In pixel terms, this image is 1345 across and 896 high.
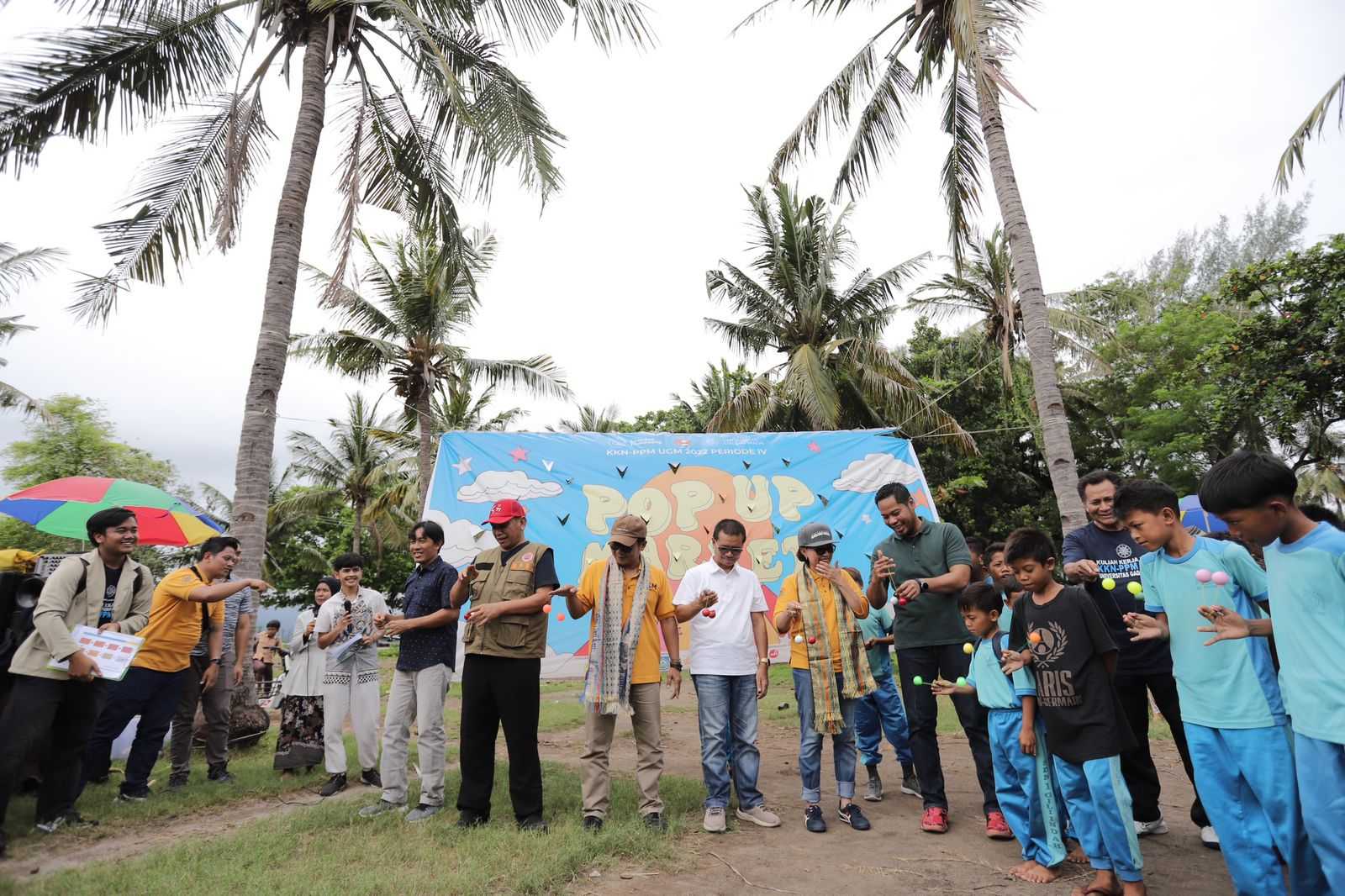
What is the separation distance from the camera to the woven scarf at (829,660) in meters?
4.36

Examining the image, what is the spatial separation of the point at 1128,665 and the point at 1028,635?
2.82 feet

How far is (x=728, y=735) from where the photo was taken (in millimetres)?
4551

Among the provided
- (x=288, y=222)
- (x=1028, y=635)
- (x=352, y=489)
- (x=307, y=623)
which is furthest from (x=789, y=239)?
(x=352, y=489)

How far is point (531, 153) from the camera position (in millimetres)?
8195

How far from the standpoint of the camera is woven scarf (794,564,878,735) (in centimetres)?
436

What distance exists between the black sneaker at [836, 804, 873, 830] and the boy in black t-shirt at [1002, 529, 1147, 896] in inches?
50.9

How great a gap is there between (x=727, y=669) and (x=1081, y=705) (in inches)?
76.5

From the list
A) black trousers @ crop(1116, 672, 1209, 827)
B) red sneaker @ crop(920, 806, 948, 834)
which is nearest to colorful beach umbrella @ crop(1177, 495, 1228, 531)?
black trousers @ crop(1116, 672, 1209, 827)

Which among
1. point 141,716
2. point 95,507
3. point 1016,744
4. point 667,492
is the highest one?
point 667,492

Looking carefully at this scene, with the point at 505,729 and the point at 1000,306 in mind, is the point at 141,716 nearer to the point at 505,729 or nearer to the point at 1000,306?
the point at 505,729

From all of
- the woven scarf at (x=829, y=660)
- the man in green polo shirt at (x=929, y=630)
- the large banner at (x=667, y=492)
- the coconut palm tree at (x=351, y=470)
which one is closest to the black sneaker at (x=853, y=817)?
the man in green polo shirt at (x=929, y=630)

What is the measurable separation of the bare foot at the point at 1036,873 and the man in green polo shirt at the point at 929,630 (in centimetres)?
51

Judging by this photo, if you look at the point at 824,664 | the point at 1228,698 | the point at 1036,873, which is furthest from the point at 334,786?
the point at 1228,698

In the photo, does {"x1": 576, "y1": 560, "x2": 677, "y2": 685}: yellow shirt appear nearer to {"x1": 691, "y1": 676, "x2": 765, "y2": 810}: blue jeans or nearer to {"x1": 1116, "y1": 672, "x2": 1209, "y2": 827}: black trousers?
{"x1": 691, "y1": 676, "x2": 765, "y2": 810}: blue jeans
